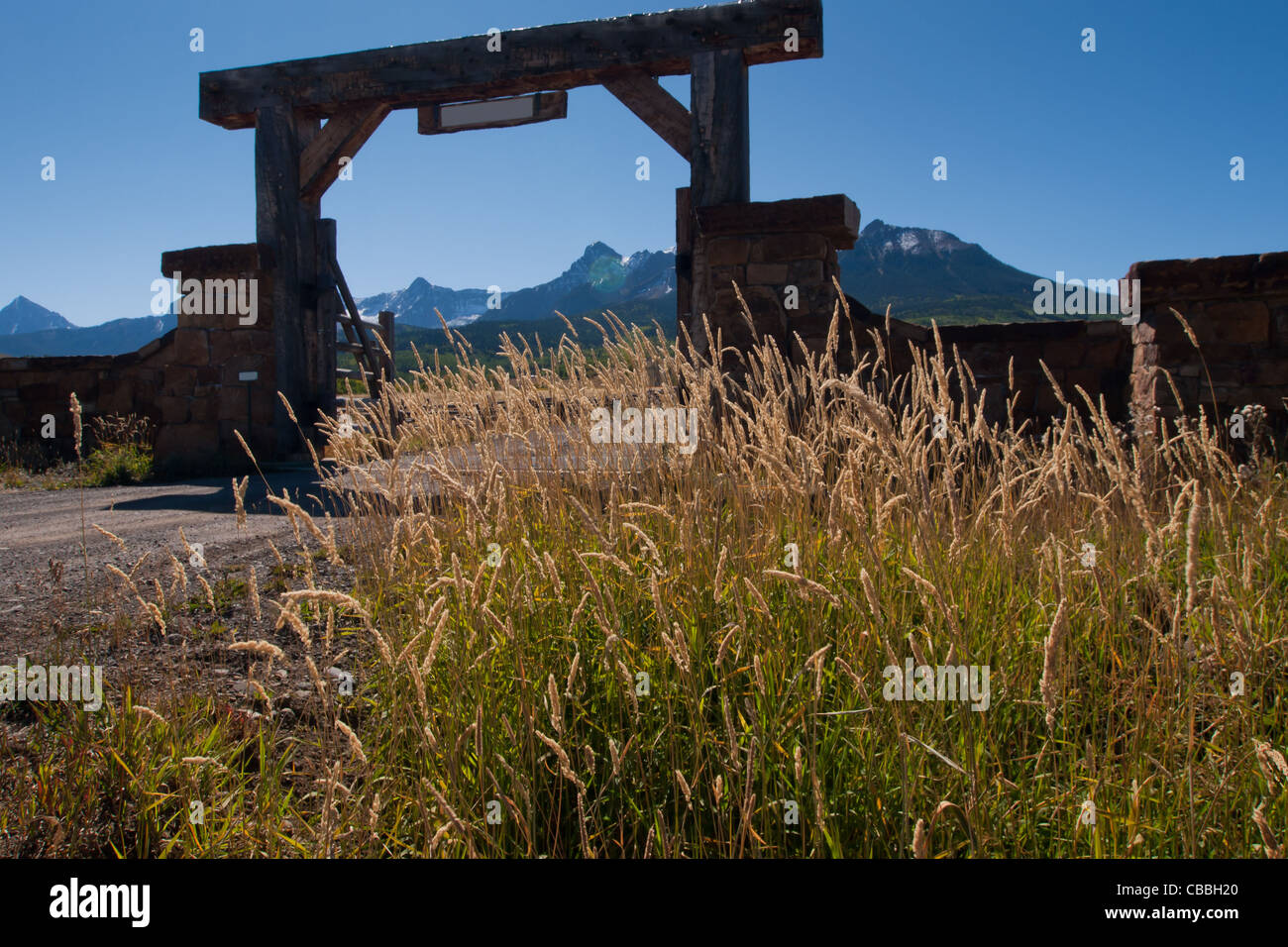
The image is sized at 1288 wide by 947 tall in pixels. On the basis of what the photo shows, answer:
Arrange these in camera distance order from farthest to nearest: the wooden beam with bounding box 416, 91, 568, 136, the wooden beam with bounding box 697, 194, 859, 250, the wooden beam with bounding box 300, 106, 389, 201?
1. the wooden beam with bounding box 300, 106, 389, 201
2. the wooden beam with bounding box 416, 91, 568, 136
3. the wooden beam with bounding box 697, 194, 859, 250

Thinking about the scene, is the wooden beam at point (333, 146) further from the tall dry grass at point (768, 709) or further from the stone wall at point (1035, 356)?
the tall dry grass at point (768, 709)

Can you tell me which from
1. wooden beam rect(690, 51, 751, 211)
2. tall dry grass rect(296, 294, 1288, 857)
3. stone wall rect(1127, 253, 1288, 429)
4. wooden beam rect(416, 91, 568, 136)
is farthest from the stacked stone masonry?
wooden beam rect(416, 91, 568, 136)

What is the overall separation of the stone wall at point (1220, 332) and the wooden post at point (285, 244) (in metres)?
7.47

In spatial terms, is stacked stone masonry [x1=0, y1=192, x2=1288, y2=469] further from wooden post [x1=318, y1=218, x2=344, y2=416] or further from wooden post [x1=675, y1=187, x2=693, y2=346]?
wooden post [x1=318, y1=218, x2=344, y2=416]

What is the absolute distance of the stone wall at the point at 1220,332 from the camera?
482cm

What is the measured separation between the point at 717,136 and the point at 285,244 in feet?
15.1

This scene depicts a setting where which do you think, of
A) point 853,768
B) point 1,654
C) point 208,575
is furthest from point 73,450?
point 853,768

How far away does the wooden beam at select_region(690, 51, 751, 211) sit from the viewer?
6.55m

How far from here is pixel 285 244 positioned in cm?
803

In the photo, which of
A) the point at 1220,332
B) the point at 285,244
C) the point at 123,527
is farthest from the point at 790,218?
the point at 285,244

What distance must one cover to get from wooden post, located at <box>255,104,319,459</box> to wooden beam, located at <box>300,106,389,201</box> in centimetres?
10
